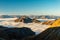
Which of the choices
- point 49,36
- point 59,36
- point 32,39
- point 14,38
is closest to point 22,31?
point 14,38

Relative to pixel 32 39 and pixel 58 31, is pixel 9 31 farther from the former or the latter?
pixel 58 31

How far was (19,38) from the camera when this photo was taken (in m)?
26.6

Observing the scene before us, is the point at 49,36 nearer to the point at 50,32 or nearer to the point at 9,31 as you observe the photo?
the point at 50,32

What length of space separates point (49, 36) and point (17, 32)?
724cm

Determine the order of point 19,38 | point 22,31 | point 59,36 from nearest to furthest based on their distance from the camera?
1. point 59,36
2. point 19,38
3. point 22,31

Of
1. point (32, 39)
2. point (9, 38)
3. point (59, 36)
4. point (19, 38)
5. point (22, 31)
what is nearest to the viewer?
point (59, 36)

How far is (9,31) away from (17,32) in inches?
44.7

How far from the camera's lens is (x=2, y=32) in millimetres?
26359

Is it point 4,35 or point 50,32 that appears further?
point 4,35

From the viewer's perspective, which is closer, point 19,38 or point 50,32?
point 50,32

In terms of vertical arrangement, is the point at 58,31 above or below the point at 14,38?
above

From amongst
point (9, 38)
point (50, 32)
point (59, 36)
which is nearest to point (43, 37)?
point (50, 32)

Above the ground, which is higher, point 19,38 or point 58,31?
point 58,31

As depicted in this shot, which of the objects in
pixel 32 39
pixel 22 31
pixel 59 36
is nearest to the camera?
pixel 59 36
